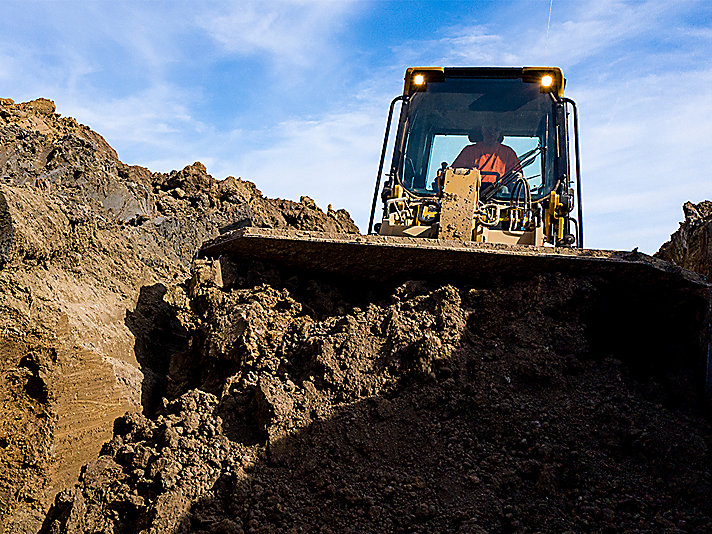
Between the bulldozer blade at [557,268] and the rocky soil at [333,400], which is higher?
the bulldozer blade at [557,268]

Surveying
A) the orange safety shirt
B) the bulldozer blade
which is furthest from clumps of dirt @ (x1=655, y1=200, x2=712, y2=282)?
the bulldozer blade

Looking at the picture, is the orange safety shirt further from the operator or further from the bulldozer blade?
the bulldozer blade

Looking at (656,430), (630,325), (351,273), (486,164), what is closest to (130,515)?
(351,273)

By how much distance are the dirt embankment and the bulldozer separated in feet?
1.90

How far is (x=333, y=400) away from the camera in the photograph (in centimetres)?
298

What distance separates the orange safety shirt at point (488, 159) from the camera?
497 centimetres

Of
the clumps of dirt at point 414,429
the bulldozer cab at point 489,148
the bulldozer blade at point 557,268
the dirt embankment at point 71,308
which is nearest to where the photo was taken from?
the clumps of dirt at point 414,429

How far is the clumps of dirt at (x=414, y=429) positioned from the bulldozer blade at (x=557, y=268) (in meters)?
0.08

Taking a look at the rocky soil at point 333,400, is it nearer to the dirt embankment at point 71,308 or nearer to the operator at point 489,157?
the dirt embankment at point 71,308

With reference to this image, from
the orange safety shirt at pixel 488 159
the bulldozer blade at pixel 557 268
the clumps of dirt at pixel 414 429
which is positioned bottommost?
the clumps of dirt at pixel 414 429

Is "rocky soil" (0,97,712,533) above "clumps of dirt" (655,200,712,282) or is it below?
below

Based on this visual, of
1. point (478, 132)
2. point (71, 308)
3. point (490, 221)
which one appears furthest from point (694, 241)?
point (71, 308)

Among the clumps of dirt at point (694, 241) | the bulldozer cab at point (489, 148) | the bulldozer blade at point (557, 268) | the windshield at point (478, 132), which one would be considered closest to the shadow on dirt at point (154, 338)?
Result: the bulldozer blade at point (557, 268)

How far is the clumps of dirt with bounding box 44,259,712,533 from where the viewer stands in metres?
2.59
